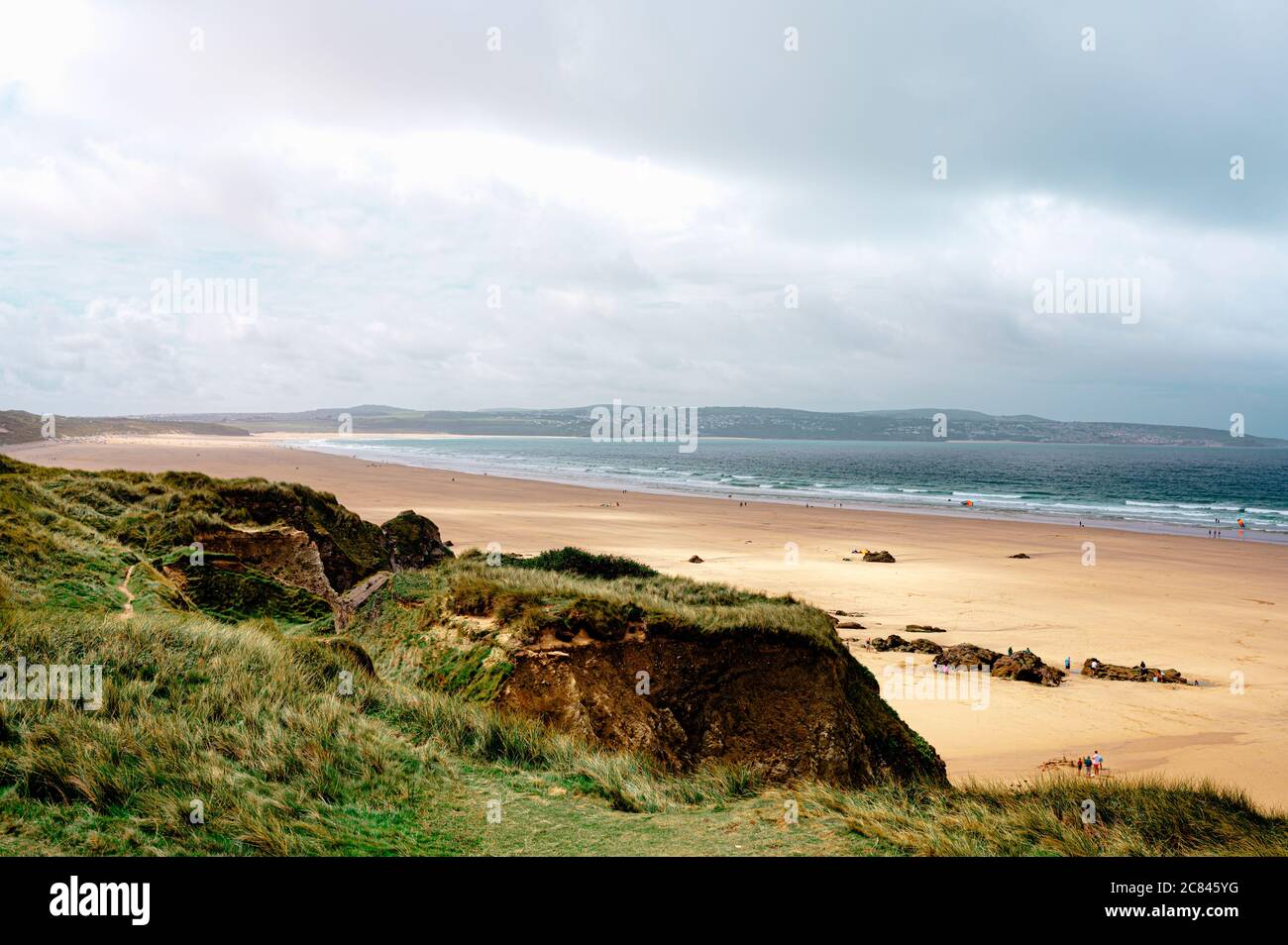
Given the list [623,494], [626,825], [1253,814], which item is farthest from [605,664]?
[623,494]

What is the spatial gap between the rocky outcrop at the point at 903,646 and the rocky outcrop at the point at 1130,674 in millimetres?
3217

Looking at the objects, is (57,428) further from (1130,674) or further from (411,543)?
(1130,674)

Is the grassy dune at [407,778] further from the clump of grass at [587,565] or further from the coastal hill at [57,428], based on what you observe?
the coastal hill at [57,428]

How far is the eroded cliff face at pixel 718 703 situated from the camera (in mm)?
7883

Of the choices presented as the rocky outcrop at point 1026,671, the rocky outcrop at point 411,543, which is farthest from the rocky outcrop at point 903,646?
the rocky outcrop at point 411,543

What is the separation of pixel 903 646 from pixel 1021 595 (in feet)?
34.4

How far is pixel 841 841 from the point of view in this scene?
506 cm

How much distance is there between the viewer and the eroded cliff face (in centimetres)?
788

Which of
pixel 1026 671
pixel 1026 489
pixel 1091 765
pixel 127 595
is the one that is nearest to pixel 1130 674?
pixel 1026 671

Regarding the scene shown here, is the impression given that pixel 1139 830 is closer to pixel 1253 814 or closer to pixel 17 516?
pixel 1253 814

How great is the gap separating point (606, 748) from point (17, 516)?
1035 centimetres

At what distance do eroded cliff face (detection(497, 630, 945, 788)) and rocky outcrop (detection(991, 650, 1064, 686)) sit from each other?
28.7 ft

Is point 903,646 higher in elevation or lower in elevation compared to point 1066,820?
lower

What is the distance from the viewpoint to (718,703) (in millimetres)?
8305
